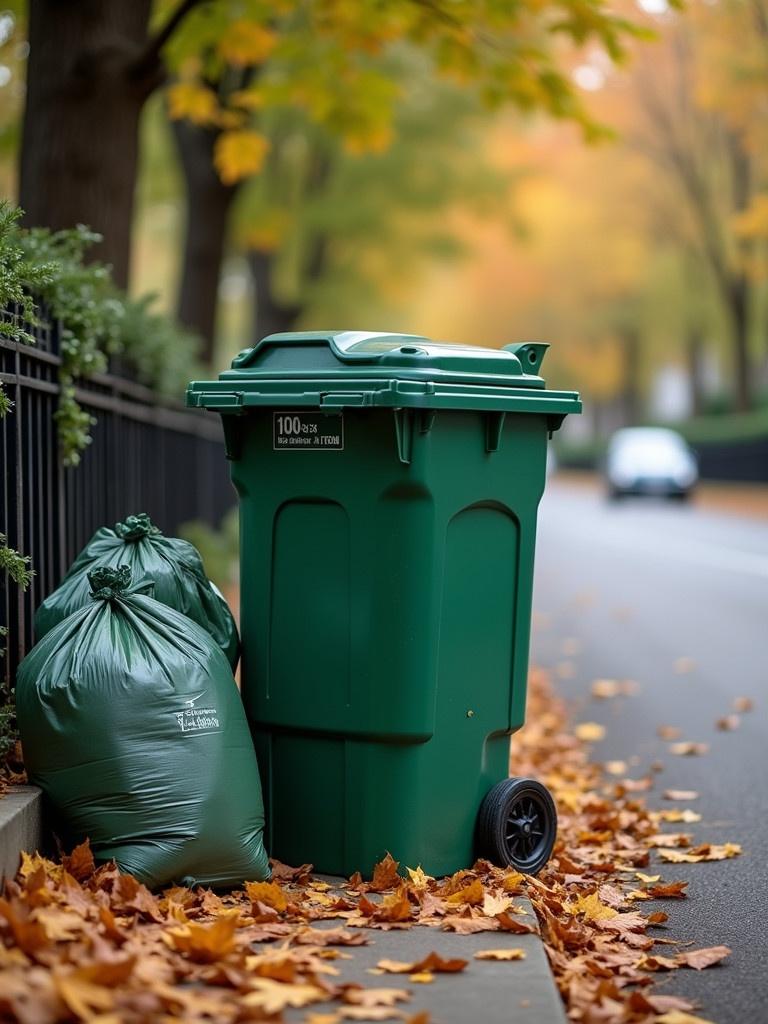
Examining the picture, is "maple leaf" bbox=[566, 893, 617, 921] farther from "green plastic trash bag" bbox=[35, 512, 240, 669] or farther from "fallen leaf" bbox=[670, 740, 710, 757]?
"fallen leaf" bbox=[670, 740, 710, 757]

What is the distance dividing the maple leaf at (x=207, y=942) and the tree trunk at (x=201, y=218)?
12344 millimetres

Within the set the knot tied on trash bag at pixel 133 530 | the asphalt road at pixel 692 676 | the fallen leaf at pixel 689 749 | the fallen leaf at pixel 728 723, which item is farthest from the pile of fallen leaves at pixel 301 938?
the fallen leaf at pixel 728 723

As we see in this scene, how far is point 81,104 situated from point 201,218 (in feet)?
24.7

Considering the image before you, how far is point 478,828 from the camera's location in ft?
15.1

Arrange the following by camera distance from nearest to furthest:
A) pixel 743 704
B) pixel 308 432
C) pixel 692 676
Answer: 1. pixel 308 432
2. pixel 743 704
3. pixel 692 676

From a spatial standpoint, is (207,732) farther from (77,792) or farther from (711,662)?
(711,662)

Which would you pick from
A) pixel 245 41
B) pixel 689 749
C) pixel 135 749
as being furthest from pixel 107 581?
pixel 245 41

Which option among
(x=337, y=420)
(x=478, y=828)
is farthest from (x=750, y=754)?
(x=337, y=420)

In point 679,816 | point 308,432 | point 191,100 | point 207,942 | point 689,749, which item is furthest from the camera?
point 191,100

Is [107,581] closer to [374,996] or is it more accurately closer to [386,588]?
[386,588]

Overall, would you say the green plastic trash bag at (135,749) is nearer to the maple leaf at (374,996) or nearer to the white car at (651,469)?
the maple leaf at (374,996)

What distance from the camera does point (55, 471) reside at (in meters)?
5.57

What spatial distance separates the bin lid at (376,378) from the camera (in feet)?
14.0

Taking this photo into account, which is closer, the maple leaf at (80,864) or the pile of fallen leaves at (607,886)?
the pile of fallen leaves at (607,886)
